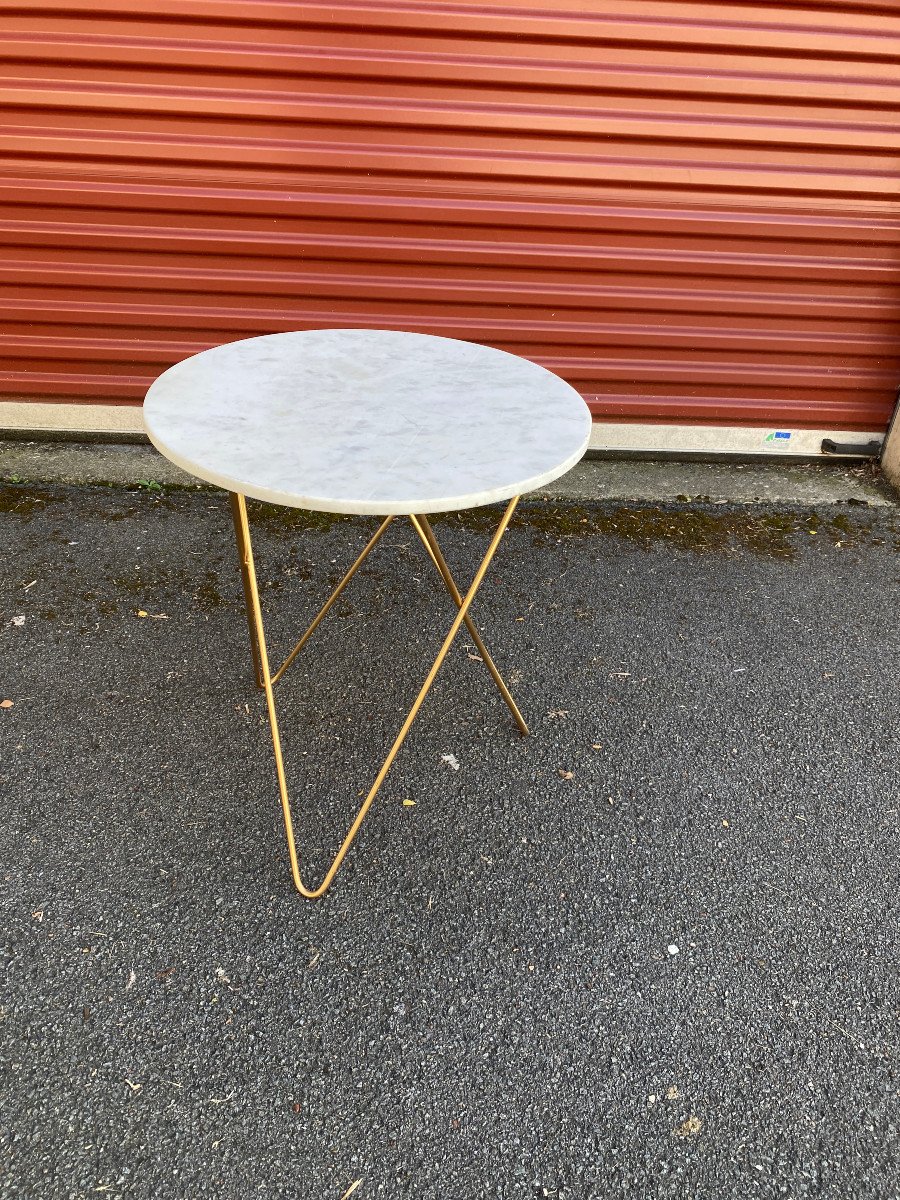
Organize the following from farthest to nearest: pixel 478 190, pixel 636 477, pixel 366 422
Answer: pixel 636 477 < pixel 478 190 < pixel 366 422

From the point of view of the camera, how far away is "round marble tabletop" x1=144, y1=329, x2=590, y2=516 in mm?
1596

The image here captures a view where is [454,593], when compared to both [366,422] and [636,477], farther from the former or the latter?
[636,477]

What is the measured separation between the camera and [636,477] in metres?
3.91

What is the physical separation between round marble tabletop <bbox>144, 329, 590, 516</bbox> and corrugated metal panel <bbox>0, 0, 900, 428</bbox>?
141cm

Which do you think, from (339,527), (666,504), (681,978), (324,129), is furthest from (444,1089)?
(324,129)

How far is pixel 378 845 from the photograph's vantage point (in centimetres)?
210

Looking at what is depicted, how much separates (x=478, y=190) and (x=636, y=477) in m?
1.41

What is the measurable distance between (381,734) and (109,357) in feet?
7.50

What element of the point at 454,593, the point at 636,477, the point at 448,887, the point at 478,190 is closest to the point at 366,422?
the point at 454,593

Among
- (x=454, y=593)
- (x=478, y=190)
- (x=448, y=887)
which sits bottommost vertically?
(x=448, y=887)

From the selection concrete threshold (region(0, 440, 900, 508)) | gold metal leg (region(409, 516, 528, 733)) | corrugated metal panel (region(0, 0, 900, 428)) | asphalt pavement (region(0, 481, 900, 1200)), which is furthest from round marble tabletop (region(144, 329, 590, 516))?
concrete threshold (region(0, 440, 900, 508))

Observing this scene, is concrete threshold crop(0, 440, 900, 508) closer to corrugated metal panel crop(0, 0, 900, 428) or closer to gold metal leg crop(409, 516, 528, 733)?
corrugated metal panel crop(0, 0, 900, 428)

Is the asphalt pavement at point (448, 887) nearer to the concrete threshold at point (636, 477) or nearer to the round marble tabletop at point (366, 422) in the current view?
the concrete threshold at point (636, 477)

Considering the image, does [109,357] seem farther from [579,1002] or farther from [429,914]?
[579,1002]
